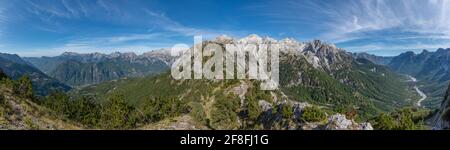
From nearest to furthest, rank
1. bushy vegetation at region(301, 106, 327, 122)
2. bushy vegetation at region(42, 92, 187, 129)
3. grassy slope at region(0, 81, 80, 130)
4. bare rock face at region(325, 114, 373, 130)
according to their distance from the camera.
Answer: grassy slope at region(0, 81, 80, 130), bare rock face at region(325, 114, 373, 130), bushy vegetation at region(301, 106, 327, 122), bushy vegetation at region(42, 92, 187, 129)

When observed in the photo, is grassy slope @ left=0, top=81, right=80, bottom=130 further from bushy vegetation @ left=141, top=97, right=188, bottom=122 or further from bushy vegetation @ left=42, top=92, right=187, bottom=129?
bushy vegetation @ left=141, top=97, right=188, bottom=122

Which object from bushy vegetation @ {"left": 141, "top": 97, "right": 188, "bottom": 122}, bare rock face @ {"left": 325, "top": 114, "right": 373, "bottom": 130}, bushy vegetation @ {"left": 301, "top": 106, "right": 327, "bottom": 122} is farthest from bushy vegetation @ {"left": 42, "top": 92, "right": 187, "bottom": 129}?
bare rock face @ {"left": 325, "top": 114, "right": 373, "bottom": 130}

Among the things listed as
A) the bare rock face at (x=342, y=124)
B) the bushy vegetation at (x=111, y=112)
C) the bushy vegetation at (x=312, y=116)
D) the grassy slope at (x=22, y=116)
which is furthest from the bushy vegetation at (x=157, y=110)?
the bare rock face at (x=342, y=124)

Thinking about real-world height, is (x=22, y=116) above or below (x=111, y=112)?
above

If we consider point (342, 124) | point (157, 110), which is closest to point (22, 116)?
point (157, 110)

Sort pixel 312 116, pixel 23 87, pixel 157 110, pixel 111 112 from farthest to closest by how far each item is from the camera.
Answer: pixel 157 110 → pixel 23 87 → pixel 111 112 → pixel 312 116

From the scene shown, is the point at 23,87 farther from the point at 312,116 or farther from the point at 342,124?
the point at 342,124

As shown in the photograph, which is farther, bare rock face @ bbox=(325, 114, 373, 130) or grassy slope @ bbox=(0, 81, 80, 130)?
bare rock face @ bbox=(325, 114, 373, 130)

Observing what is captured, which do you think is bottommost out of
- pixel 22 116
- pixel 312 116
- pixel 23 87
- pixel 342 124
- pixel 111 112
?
pixel 312 116
